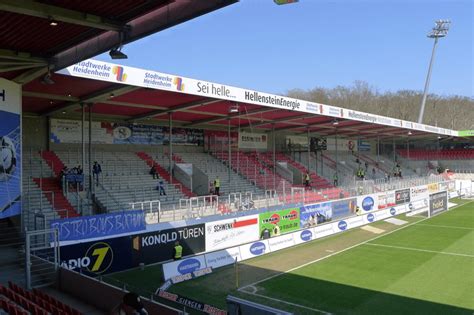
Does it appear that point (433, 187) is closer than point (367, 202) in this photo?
No

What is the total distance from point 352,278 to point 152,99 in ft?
43.3

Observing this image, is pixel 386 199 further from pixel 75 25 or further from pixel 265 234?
pixel 75 25

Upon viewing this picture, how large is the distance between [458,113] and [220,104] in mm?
94686

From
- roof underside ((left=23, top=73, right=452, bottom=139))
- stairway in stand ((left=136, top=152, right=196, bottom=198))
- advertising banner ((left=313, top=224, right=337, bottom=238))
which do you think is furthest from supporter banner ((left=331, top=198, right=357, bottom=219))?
stairway in stand ((left=136, top=152, right=196, bottom=198))

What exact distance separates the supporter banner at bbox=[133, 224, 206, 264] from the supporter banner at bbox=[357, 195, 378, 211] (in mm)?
15850

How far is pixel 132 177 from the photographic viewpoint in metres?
25.9

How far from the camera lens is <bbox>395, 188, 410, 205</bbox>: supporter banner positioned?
37188 mm

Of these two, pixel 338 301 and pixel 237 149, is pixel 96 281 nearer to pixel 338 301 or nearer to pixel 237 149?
pixel 338 301

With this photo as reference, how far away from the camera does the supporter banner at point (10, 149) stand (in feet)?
47.1

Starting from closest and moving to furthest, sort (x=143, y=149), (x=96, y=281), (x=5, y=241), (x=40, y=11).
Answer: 1. (x=40, y=11)
2. (x=96, y=281)
3. (x=5, y=241)
4. (x=143, y=149)

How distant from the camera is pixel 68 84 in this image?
1794cm

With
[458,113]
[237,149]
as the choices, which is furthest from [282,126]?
[458,113]

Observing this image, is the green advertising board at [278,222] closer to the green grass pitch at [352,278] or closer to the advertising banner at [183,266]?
the green grass pitch at [352,278]

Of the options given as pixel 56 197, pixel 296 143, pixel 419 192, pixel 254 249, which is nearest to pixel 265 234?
pixel 254 249
